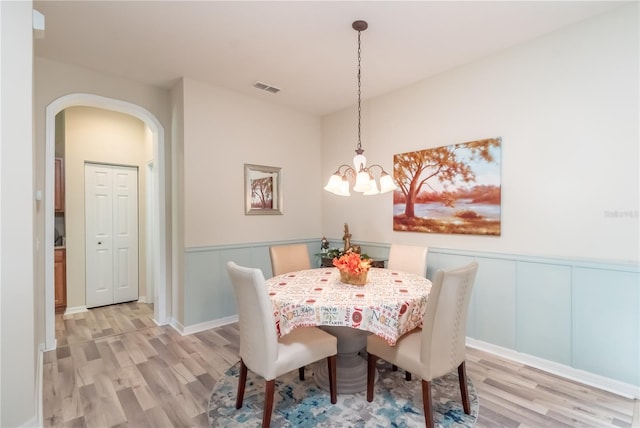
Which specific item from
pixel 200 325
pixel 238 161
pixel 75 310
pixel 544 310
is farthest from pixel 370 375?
pixel 75 310

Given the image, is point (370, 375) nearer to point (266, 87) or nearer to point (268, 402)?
point (268, 402)

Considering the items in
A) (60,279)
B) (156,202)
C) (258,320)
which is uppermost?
(156,202)

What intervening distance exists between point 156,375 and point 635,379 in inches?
140

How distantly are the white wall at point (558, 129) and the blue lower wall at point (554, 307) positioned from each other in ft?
0.40

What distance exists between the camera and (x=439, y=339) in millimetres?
1777

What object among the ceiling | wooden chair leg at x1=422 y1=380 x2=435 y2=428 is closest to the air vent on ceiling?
the ceiling

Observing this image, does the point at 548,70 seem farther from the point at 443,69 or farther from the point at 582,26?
the point at 443,69

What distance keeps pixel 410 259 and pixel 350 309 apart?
4.61ft

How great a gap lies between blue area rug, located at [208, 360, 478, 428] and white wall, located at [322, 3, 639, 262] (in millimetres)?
1428

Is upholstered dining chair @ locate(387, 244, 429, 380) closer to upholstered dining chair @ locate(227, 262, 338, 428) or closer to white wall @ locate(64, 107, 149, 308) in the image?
upholstered dining chair @ locate(227, 262, 338, 428)

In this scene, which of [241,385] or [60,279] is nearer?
[241,385]

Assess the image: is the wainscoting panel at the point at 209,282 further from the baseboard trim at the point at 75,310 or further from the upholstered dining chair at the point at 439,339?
the upholstered dining chair at the point at 439,339

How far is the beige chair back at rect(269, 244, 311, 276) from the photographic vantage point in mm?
3023

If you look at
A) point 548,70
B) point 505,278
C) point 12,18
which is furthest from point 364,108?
point 12,18
